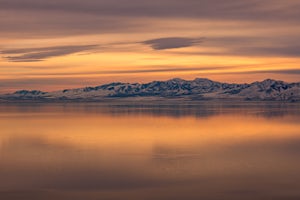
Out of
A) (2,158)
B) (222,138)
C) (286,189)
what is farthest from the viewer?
(222,138)

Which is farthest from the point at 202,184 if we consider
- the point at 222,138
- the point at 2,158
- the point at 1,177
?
the point at 222,138

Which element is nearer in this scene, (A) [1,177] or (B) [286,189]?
(B) [286,189]

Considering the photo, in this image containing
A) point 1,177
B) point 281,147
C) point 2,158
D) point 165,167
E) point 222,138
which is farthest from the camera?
point 222,138

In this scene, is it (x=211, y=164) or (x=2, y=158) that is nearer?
(x=211, y=164)

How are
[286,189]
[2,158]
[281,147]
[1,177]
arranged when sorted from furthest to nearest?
1. [281,147]
2. [2,158]
3. [1,177]
4. [286,189]

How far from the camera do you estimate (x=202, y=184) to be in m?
26.3

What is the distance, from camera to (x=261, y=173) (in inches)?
1147

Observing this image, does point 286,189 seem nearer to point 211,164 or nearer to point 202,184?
point 202,184

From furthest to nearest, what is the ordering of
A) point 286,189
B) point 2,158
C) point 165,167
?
point 2,158
point 165,167
point 286,189

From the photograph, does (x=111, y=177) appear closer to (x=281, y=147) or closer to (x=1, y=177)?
(x=1, y=177)

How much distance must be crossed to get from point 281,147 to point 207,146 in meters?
5.67

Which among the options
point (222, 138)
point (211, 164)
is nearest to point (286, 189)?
point (211, 164)

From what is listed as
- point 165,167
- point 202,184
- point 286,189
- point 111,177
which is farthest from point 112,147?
point 286,189

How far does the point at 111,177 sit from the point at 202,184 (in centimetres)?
495
